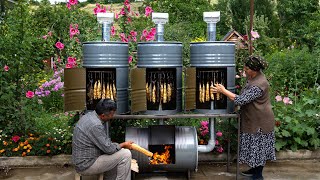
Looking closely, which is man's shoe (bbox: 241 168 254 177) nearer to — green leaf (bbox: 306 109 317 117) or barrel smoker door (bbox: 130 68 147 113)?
green leaf (bbox: 306 109 317 117)

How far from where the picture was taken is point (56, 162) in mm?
6277

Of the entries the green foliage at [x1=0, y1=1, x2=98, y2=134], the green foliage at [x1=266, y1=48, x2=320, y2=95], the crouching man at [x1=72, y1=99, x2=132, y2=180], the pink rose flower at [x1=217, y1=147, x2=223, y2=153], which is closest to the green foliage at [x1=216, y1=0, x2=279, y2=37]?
the green foliage at [x1=266, y1=48, x2=320, y2=95]

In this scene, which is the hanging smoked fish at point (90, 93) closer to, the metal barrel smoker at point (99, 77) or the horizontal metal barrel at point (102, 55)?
the metal barrel smoker at point (99, 77)

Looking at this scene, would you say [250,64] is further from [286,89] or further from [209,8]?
[209,8]

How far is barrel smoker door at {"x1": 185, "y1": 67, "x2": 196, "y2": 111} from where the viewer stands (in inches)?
209

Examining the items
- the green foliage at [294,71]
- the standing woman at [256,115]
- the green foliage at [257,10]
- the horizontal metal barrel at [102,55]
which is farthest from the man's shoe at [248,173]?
the green foliage at [257,10]

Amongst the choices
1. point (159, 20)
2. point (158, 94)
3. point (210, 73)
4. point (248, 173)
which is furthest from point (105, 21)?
point (248, 173)

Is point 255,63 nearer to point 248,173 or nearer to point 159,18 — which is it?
point 159,18

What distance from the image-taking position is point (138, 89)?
16.8 feet

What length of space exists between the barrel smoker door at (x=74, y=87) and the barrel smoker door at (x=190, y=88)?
3.98ft

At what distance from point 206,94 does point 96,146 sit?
1.58 metres

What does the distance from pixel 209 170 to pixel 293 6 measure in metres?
21.1

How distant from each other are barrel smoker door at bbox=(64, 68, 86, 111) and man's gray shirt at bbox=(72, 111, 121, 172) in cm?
56

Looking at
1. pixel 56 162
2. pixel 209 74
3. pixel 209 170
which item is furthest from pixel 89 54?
pixel 209 170
